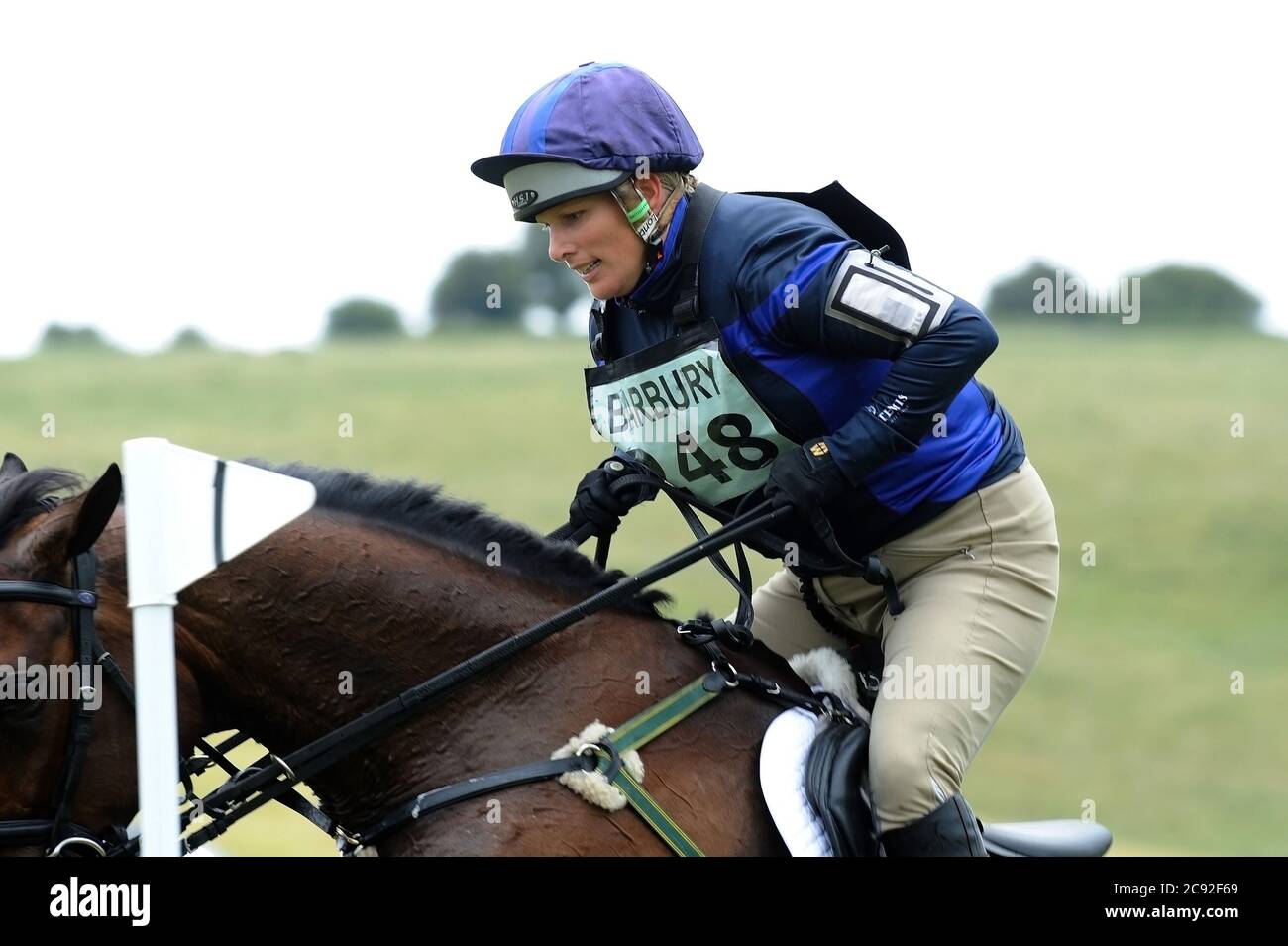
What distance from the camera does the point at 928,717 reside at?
344 cm

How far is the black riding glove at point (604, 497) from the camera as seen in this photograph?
4105 millimetres

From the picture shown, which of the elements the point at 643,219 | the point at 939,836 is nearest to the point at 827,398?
the point at 643,219

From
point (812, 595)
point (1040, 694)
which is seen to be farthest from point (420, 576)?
point (1040, 694)

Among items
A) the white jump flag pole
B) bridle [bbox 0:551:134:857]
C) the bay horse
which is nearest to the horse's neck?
the bay horse

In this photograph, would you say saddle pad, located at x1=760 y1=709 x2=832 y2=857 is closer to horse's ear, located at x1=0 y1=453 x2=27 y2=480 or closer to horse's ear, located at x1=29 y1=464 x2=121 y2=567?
horse's ear, located at x1=29 y1=464 x2=121 y2=567

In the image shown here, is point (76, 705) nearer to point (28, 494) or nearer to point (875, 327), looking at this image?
point (28, 494)

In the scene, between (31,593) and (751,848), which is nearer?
(31,593)

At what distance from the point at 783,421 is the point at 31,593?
5.81ft

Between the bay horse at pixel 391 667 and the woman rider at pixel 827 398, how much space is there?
435 mm

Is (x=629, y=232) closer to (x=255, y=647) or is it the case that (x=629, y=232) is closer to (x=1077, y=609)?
(x=255, y=647)

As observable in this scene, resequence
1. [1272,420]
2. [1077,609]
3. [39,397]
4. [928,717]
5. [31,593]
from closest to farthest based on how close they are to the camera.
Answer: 1. [31,593]
2. [928,717]
3. [1077,609]
4. [1272,420]
5. [39,397]

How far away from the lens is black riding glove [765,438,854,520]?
3449mm

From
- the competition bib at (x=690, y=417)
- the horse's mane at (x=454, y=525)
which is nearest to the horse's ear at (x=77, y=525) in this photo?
the horse's mane at (x=454, y=525)

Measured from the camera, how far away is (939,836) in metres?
3.45
